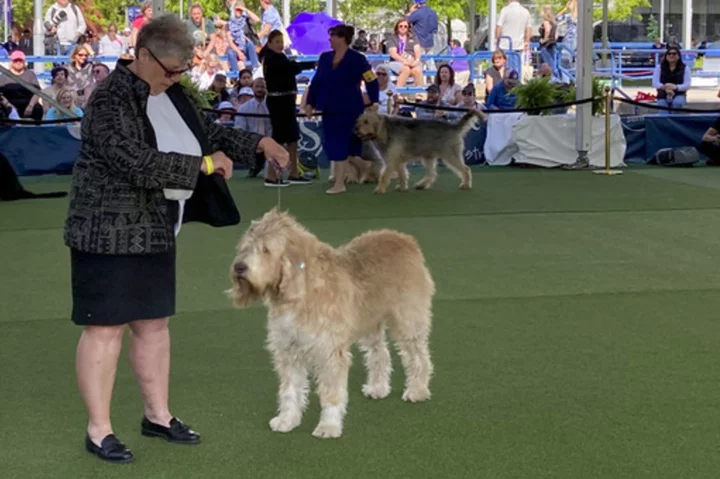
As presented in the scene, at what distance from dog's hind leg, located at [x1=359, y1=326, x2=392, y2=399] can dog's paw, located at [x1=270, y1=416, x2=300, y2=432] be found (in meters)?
0.66

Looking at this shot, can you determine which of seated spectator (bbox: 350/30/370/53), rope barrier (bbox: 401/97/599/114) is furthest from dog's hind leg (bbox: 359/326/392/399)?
seated spectator (bbox: 350/30/370/53)

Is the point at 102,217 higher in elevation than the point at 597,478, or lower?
higher

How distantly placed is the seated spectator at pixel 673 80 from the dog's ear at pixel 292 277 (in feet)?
52.8

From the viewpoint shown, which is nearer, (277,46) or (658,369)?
(658,369)

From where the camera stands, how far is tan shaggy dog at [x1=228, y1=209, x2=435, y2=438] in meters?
4.30

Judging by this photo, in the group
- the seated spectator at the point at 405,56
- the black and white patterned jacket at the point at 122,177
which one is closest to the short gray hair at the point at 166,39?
the black and white patterned jacket at the point at 122,177

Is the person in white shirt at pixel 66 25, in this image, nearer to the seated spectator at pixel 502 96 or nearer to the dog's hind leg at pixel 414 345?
the seated spectator at pixel 502 96

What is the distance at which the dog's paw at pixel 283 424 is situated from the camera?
483 cm

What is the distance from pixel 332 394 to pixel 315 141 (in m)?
12.5

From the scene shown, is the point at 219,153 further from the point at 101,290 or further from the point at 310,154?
the point at 310,154

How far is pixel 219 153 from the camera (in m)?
4.33

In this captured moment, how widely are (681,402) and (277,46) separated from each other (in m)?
10.1

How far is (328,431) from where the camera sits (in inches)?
186

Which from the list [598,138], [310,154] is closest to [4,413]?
[310,154]
